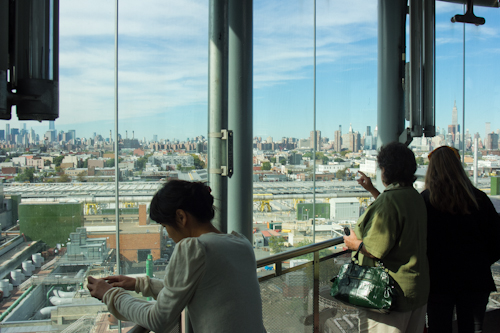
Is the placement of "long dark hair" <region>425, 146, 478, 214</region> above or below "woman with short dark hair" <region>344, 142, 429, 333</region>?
above

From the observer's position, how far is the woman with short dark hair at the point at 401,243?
1.73 metres

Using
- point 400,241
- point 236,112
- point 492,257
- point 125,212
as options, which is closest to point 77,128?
point 125,212

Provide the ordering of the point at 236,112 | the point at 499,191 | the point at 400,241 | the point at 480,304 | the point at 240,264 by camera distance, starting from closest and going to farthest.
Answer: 1. the point at 240,264
2. the point at 400,241
3. the point at 480,304
4. the point at 236,112
5. the point at 499,191

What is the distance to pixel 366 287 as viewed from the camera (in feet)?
5.92

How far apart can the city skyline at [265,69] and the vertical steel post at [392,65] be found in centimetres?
Result: 36

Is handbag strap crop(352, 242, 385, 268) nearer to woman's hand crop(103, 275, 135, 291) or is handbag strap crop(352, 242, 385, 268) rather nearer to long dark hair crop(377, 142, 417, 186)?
long dark hair crop(377, 142, 417, 186)

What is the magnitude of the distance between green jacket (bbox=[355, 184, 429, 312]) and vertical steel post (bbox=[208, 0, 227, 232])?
0.87m

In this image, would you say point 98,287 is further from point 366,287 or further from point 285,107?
point 285,107

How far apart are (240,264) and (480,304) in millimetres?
1545

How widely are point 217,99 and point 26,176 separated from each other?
1103mm

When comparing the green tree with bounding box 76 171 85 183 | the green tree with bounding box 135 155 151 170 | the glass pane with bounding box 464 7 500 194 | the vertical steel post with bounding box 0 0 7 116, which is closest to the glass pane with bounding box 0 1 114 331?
the green tree with bounding box 76 171 85 183

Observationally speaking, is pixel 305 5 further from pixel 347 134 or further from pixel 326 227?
pixel 326 227

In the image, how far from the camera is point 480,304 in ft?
6.28

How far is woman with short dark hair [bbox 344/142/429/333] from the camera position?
5.68ft
